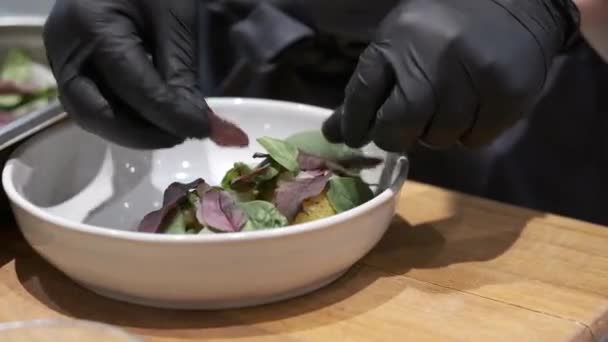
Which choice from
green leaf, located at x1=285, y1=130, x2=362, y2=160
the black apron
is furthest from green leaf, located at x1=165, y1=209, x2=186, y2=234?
the black apron

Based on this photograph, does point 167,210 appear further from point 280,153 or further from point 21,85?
point 21,85

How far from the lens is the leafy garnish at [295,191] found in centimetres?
59

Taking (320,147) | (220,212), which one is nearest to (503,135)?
(320,147)

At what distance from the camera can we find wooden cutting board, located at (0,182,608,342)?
560 mm

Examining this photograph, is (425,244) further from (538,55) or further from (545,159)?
(545,159)

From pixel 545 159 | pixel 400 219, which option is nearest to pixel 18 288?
pixel 400 219

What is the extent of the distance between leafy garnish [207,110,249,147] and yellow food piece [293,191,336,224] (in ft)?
0.25

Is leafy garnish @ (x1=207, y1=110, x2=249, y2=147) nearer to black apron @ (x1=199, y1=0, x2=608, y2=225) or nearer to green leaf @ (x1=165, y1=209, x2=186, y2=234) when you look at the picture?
green leaf @ (x1=165, y1=209, x2=186, y2=234)

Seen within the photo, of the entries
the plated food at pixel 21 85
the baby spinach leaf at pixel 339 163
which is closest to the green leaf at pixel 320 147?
the baby spinach leaf at pixel 339 163

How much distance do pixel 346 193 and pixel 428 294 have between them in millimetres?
81

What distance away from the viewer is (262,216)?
22.8 inches

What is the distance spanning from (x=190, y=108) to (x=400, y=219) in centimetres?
19

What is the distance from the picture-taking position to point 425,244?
665 mm

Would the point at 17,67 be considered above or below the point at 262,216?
below
